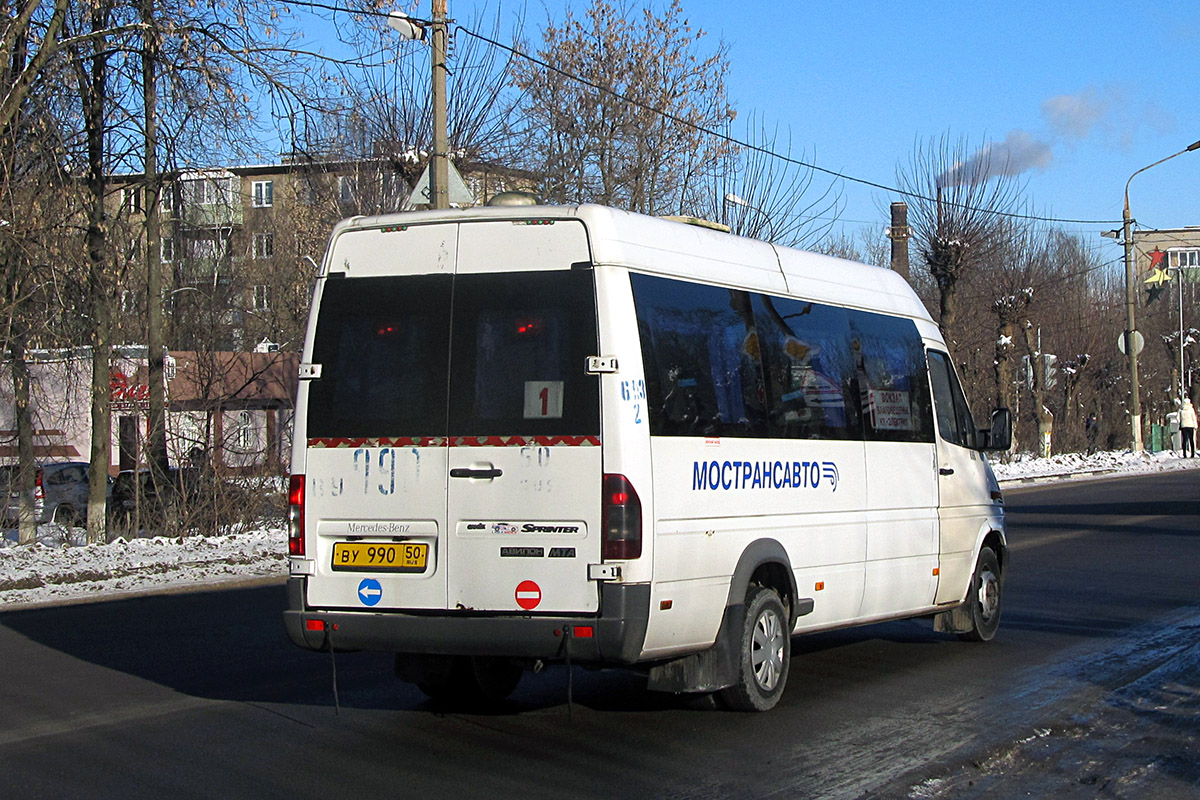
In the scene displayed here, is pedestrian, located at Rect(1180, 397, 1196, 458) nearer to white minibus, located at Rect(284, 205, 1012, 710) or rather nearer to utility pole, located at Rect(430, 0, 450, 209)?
utility pole, located at Rect(430, 0, 450, 209)

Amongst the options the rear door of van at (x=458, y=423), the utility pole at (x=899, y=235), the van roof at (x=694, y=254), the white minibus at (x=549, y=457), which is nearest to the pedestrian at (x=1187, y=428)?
the utility pole at (x=899, y=235)

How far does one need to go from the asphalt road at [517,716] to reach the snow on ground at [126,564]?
2.04 metres

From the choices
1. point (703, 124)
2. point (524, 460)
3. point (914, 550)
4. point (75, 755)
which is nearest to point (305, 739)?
point (75, 755)

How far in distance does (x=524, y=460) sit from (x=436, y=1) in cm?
1335

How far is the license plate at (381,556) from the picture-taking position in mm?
6895

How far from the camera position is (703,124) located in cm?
3144

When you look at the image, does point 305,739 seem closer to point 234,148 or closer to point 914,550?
point 914,550

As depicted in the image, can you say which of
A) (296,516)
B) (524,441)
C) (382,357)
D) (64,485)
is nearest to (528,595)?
(524,441)

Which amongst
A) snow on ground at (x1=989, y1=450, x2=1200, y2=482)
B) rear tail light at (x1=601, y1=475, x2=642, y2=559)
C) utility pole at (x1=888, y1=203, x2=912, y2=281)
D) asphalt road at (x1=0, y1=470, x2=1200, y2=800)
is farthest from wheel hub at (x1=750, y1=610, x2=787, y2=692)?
utility pole at (x1=888, y1=203, x2=912, y2=281)

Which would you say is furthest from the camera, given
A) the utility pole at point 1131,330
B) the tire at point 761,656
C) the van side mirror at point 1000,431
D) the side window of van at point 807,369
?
the utility pole at point 1131,330

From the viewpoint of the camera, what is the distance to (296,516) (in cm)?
715

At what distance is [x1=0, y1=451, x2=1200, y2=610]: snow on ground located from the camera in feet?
47.3

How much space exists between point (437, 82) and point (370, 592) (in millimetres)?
12653

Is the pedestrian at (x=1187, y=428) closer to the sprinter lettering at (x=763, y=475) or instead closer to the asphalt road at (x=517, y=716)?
the asphalt road at (x=517, y=716)
